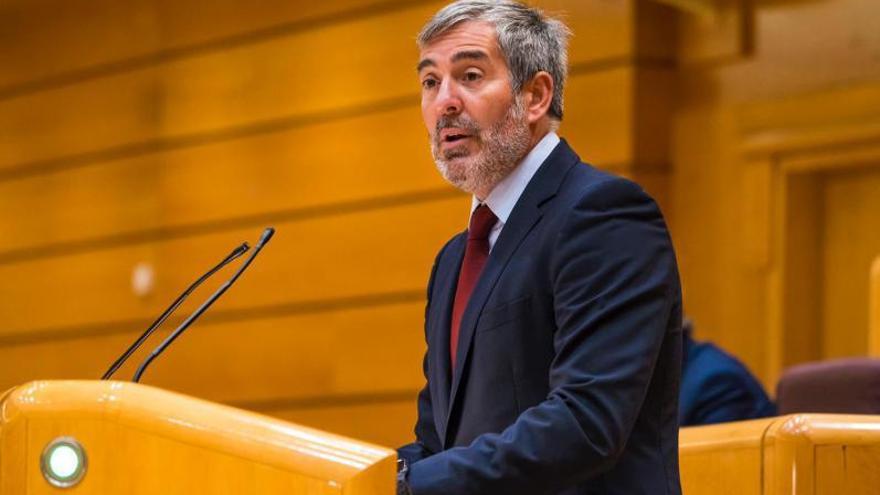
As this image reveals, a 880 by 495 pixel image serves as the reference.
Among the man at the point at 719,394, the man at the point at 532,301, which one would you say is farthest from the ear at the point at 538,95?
the man at the point at 719,394

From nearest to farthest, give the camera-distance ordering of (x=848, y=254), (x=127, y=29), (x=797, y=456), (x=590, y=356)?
(x=590, y=356) < (x=797, y=456) < (x=848, y=254) < (x=127, y=29)

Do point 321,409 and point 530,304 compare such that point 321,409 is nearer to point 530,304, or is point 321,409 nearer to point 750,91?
point 750,91

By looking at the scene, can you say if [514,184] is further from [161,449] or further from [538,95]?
[161,449]

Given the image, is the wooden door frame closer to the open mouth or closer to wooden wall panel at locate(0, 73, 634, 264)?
wooden wall panel at locate(0, 73, 634, 264)

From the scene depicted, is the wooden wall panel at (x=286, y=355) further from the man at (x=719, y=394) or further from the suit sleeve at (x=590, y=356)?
the suit sleeve at (x=590, y=356)

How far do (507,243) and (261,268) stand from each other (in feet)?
13.6

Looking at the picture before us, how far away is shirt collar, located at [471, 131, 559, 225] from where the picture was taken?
196 cm

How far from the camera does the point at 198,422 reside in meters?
1.58

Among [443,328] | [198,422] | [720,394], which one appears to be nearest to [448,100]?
[443,328]

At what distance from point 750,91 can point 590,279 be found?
3.18 meters

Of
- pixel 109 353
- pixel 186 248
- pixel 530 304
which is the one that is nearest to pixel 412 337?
pixel 186 248

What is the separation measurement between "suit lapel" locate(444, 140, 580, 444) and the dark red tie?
0.21 feet

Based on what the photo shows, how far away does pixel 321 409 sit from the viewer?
5.74 meters

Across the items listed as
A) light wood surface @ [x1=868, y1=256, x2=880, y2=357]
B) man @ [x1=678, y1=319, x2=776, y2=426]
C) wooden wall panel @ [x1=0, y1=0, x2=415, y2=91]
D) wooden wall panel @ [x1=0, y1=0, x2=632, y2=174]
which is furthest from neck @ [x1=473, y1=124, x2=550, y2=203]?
wooden wall panel @ [x1=0, y1=0, x2=415, y2=91]
